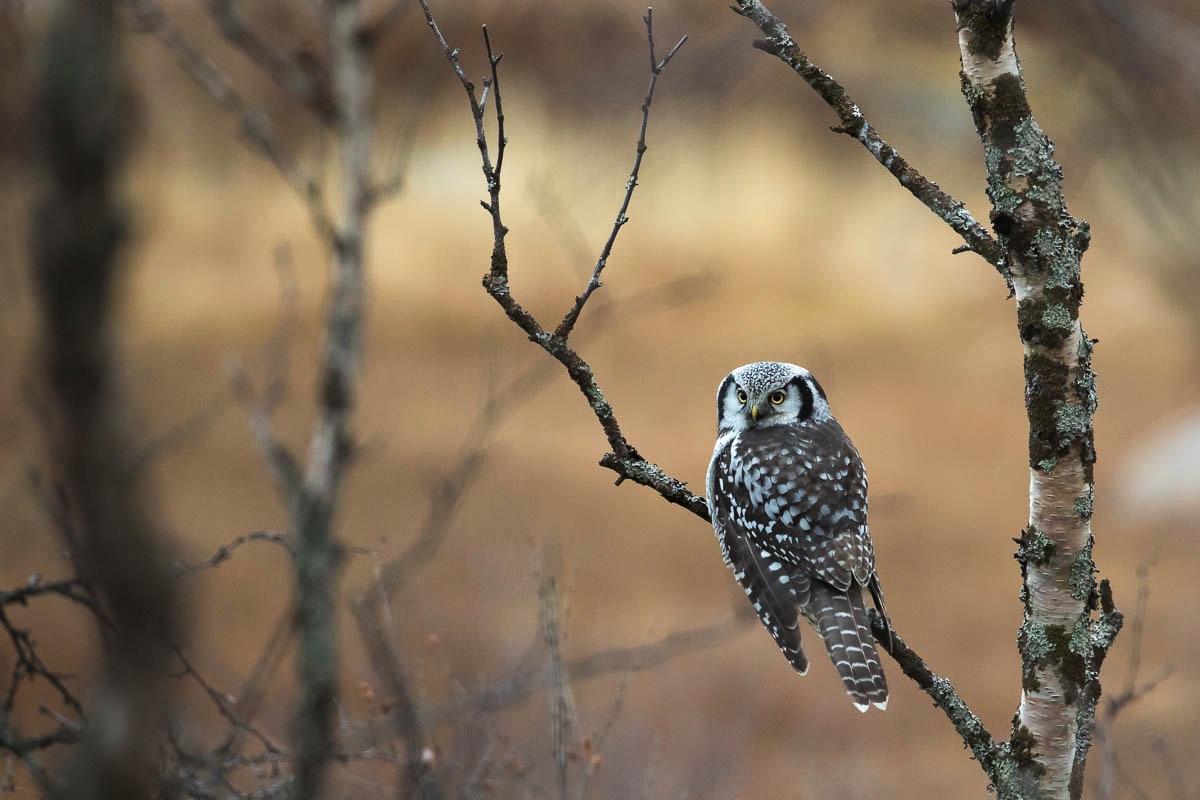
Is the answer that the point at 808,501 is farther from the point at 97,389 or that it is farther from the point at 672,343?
the point at 672,343

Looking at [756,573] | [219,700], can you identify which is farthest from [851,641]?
[219,700]

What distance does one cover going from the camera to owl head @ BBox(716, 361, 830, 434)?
4.52 meters

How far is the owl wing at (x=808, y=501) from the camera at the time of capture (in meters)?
3.87

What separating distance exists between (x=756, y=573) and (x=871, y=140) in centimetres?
176

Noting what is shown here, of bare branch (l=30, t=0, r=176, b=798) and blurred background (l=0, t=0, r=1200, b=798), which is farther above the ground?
blurred background (l=0, t=0, r=1200, b=798)

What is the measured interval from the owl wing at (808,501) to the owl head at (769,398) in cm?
14

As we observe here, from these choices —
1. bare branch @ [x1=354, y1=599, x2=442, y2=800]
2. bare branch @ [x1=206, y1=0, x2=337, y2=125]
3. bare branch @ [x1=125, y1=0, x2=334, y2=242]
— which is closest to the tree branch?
bare branch @ [x1=354, y1=599, x2=442, y2=800]

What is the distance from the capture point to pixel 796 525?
3996 millimetres

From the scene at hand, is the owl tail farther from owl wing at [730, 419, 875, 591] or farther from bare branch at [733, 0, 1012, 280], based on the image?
bare branch at [733, 0, 1012, 280]

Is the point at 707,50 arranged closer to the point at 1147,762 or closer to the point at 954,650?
the point at 954,650

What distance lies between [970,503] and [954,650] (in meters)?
2.31

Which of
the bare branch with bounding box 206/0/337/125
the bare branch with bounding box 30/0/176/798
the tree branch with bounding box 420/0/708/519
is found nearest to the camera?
the bare branch with bounding box 30/0/176/798

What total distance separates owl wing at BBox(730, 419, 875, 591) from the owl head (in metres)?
0.14

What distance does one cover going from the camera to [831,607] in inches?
149
